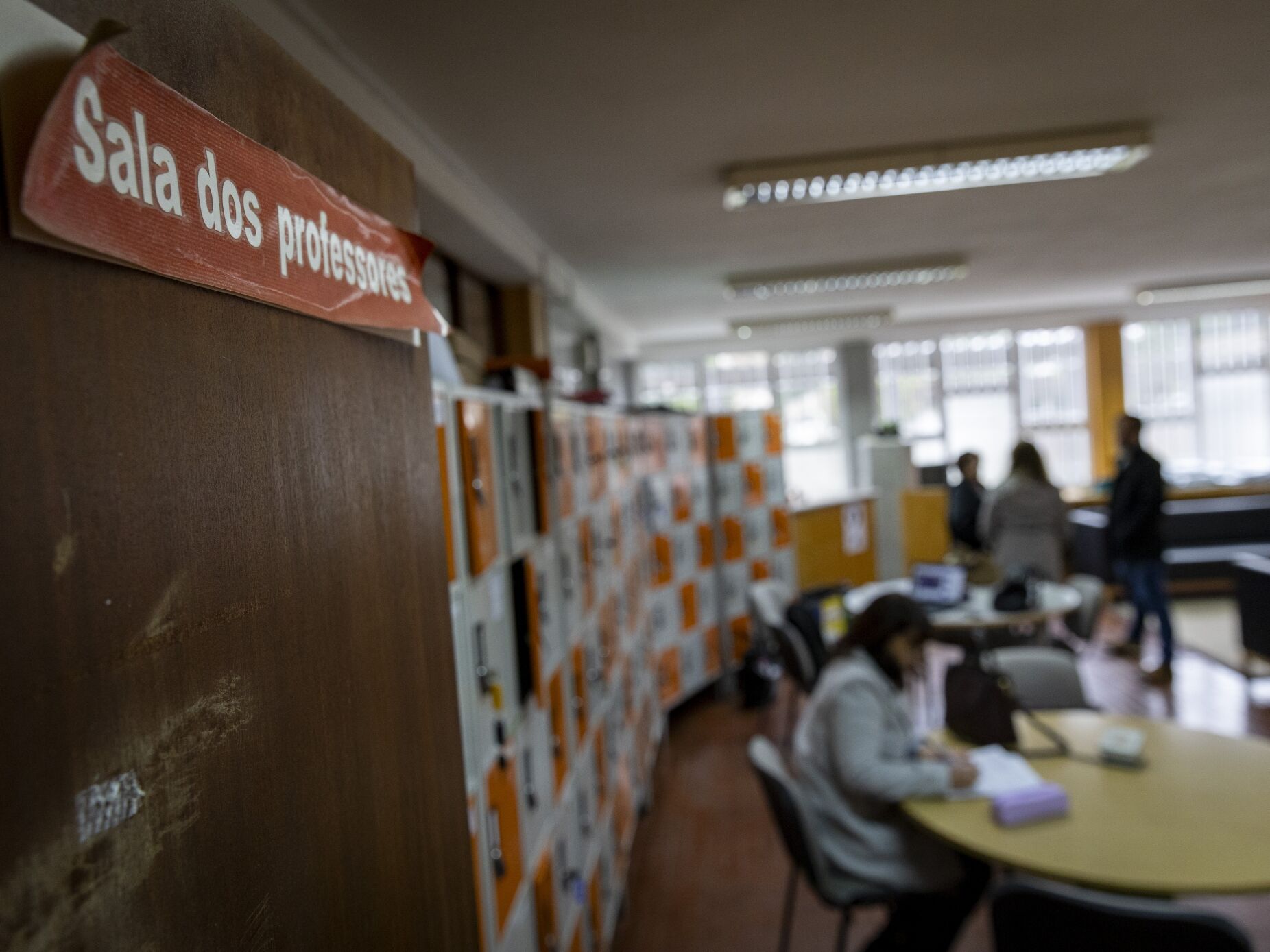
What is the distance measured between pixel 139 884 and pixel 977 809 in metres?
2.18

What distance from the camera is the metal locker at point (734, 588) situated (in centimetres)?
639

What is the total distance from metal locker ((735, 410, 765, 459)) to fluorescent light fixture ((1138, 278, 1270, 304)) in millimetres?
5332

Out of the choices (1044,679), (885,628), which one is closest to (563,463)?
(885,628)

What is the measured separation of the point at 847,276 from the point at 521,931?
18.6 feet

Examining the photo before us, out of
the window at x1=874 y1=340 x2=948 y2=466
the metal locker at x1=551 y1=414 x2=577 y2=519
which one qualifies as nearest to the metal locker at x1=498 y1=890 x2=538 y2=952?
the metal locker at x1=551 y1=414 x2=577 y2=519

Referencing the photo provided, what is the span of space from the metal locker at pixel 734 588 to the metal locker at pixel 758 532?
161 millimetres

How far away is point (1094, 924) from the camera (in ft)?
5.28

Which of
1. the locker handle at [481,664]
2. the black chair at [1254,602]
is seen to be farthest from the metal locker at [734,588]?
the locker handle at [481,664]

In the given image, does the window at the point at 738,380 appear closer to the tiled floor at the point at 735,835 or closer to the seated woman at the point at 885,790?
the tiled floor at the point at 735,835

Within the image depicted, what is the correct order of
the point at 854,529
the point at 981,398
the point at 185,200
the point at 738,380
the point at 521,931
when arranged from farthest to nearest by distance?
1. the point at 738,380
2. the point at 981,398
3. the point at 854,529
4. the point at 521,931
5. the point at 185,200

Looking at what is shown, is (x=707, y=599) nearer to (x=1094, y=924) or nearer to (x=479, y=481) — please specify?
(x=479, y=481)

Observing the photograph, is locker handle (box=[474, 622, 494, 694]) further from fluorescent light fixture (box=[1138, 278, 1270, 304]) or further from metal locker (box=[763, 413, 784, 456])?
fluorescent light fixture (box=[1138, 278, 1270, 304])

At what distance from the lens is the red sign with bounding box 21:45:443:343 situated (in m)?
0.57

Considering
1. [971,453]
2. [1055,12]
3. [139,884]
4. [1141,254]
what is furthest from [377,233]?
[1141,254]
